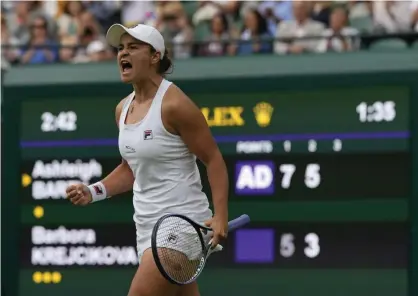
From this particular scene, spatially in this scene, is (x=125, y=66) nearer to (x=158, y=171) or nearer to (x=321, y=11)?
(x=158, y=171)

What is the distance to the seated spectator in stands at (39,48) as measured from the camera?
8.51 m

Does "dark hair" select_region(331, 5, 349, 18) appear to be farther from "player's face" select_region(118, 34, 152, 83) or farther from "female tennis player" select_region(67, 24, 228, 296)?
"player's face" select_region(118, 34, 152, 83)

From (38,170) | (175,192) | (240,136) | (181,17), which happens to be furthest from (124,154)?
(181,17)

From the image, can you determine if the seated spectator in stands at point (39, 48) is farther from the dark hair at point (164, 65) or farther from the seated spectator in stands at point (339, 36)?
the dark hair at point (164, 65)

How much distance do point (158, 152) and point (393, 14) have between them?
13.7 ft

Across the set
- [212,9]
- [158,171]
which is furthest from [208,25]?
[158,171]

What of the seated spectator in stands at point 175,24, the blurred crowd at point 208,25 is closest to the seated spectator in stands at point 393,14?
the blurred crowd at point 208,25

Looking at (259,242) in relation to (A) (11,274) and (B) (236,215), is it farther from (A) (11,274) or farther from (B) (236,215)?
(A) (11,274)

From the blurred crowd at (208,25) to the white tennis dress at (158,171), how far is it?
2340mm

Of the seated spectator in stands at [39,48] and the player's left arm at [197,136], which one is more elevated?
the seated spectator in stands at [39,48]

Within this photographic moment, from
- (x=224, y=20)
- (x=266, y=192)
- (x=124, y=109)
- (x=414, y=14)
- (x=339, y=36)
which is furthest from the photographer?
(x=224, y=20)

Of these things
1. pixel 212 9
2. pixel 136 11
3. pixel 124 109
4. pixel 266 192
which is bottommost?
pixel 266 192

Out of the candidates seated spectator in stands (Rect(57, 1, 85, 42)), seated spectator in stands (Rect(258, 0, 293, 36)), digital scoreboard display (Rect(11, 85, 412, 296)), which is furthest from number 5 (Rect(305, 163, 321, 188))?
seated spectator in stands (Rect(57, 1, 85, 42))

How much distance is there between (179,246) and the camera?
16.9 ft
